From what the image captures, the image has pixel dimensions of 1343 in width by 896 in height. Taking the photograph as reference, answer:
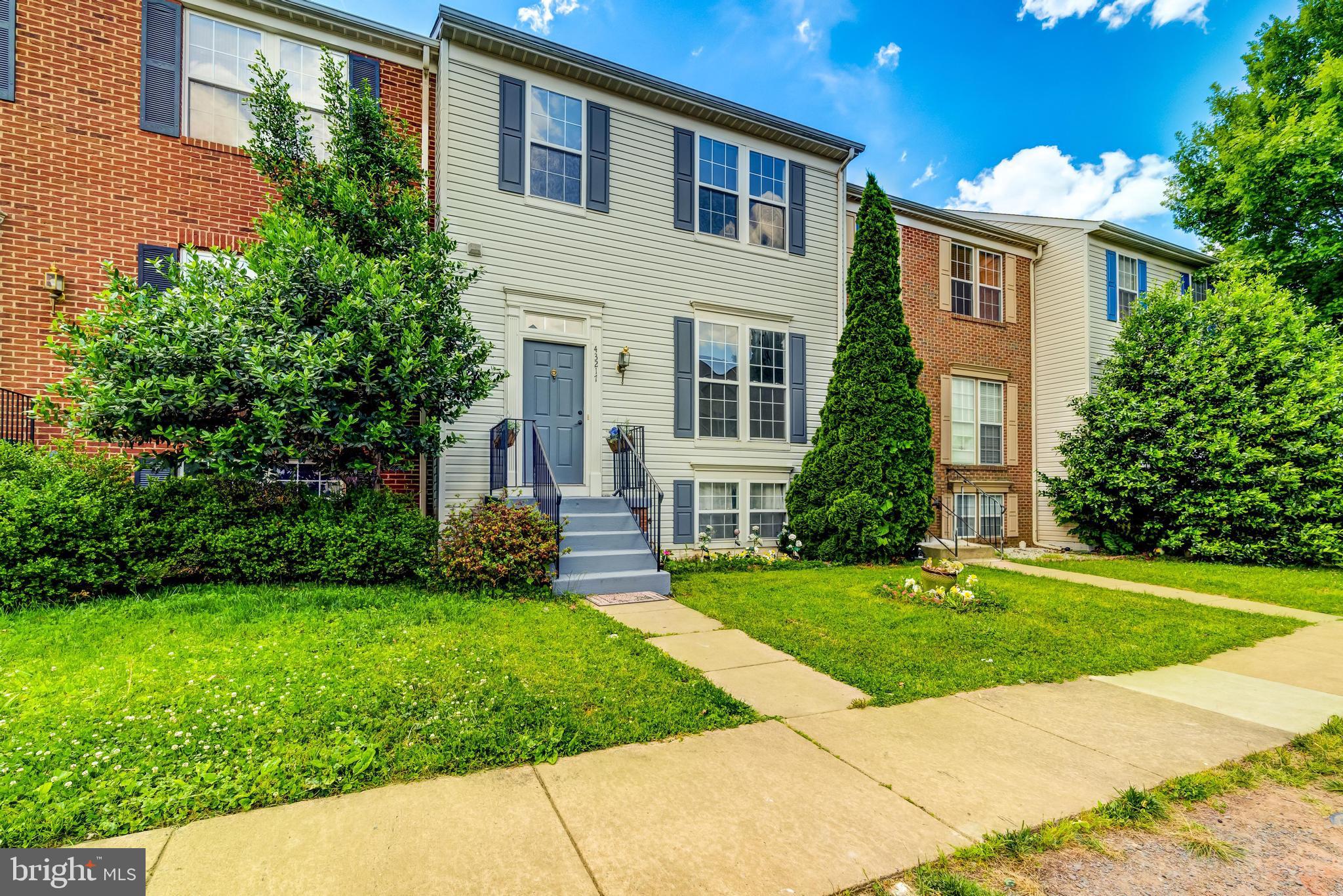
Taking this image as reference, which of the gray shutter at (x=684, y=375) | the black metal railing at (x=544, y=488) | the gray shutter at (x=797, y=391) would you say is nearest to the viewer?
the black metal railing at (x=544, y=488)

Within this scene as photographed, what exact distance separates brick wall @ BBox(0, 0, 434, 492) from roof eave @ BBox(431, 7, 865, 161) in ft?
11.3

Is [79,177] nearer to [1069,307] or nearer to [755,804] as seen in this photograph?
[755,804]

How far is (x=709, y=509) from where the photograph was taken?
370 inches

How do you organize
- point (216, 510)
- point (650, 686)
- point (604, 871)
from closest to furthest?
point (604, 871), point (650, 686), point (216, 510)

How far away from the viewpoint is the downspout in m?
10.4

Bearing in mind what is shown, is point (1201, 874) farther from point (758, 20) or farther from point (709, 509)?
point (758, 20)

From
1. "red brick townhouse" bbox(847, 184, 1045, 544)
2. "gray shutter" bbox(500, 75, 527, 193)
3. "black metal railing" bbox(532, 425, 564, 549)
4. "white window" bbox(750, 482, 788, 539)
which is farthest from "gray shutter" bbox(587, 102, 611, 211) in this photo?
"white window" bbox(750, 482, 788, 539)

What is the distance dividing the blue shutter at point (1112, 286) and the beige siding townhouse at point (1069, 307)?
0.02 meters

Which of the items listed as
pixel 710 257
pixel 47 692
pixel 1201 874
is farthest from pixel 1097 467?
pixel 47 692

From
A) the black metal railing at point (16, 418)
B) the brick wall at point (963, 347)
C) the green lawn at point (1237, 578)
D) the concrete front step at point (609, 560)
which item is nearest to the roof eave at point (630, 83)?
the brick wall at point (963, 347)

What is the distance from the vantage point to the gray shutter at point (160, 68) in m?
6.72

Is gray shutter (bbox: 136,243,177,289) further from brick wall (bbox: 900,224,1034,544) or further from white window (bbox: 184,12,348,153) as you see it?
brick wall (bbox: 900,224,1034,544)

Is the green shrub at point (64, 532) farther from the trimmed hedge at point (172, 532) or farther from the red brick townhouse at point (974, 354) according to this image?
the red brick townhouse at point (974, 354)

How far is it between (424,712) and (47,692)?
2.00 m
